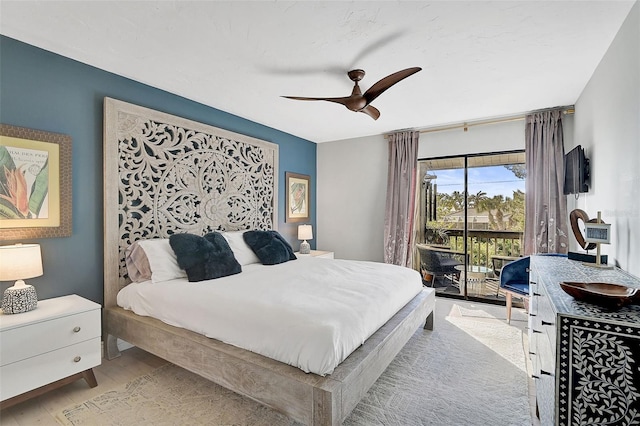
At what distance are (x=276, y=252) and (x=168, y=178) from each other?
57.1 inches

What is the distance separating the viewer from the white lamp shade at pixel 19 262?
2.00m

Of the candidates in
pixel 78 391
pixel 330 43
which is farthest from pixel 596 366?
pixel 78 391

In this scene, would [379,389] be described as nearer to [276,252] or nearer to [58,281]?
[276,252]

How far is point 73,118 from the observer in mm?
2627

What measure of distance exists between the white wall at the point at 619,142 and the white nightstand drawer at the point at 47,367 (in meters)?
3.72

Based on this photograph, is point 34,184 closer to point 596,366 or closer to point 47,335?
point 47,335

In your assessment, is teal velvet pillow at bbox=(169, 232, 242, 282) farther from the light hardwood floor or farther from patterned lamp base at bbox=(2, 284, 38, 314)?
patterned lamp base at bbox=(2, 284, 38, 314)

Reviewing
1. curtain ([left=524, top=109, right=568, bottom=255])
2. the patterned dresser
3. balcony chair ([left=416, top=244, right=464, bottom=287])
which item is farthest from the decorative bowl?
balcony chair ([left=416, top=244, right=464, bottom=287])

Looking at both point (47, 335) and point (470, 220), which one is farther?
point (470, 220)

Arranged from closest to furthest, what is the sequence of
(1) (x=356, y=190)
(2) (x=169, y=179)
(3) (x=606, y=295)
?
(3) (x=606, y=295)
(2) (x=169, y=179)
(1) (x=356, y=190)

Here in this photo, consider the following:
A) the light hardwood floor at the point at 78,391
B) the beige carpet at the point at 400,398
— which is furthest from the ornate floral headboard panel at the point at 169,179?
the beige carpet at the point at 400,398

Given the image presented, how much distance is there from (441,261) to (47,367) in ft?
15.0

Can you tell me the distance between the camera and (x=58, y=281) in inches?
99.7

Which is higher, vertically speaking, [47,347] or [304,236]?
[304,236]
